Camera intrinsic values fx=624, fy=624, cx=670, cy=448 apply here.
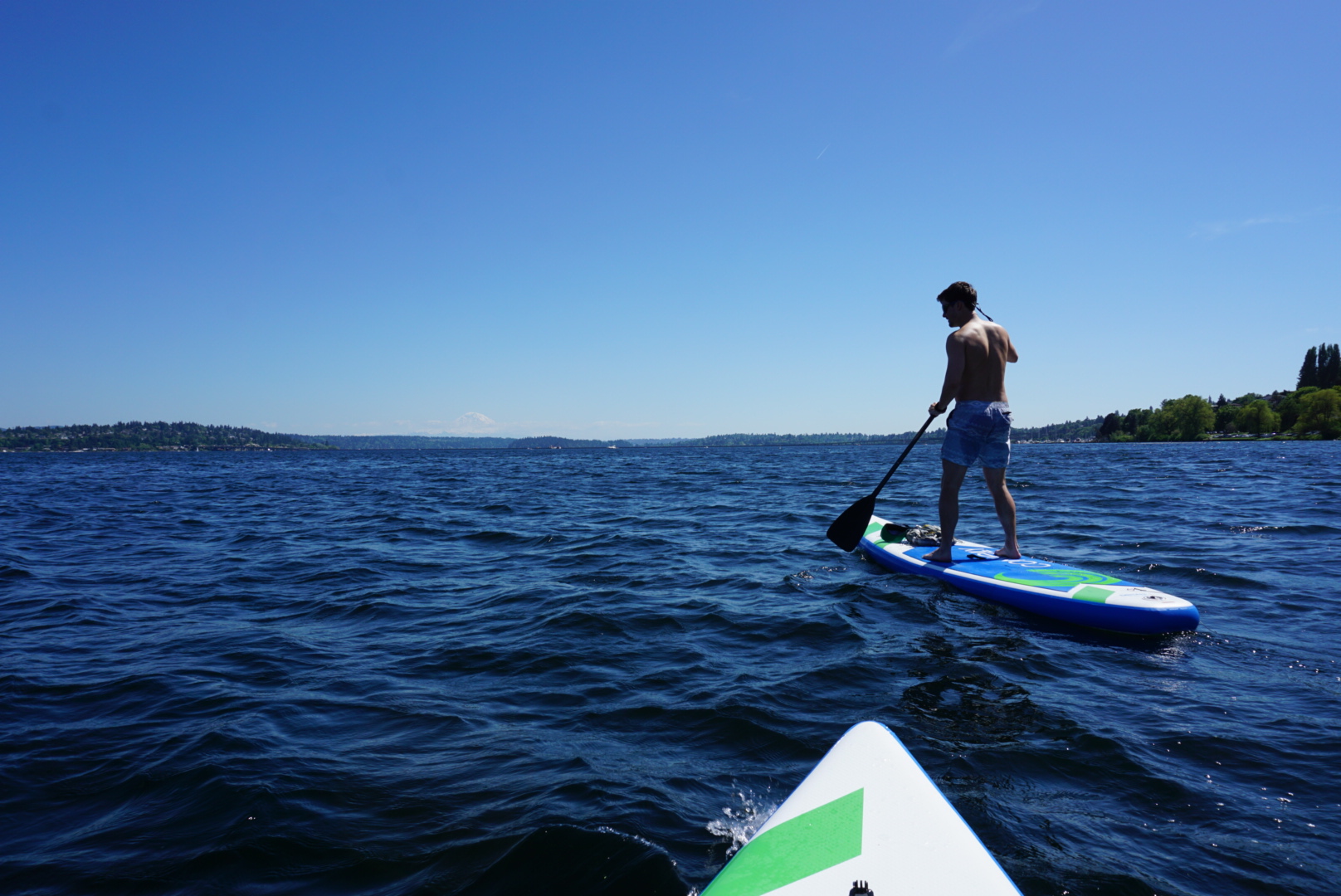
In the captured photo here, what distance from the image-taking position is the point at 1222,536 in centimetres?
901

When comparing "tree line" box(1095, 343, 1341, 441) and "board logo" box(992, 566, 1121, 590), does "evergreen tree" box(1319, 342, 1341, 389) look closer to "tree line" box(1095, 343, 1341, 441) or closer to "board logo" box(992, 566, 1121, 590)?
"tree line" box(1095, 343, 1341, 441)

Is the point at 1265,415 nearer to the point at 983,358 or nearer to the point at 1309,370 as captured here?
the point at 1309,370

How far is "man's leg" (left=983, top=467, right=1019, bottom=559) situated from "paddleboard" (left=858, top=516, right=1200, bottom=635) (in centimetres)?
13

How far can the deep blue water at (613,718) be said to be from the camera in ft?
8.01

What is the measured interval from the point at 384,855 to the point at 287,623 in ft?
13.7

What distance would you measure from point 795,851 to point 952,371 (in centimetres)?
538

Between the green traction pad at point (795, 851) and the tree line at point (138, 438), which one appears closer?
the green traction pad at point (795, 851)

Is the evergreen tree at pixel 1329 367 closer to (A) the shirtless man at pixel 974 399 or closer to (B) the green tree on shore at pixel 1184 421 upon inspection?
(B) the green tree on shore at pixel 1184 421

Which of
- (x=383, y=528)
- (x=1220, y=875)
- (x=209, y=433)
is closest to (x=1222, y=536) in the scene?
(x=1220, y=875)

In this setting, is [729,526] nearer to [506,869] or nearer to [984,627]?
[984,627]

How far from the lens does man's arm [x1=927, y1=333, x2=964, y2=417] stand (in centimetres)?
628

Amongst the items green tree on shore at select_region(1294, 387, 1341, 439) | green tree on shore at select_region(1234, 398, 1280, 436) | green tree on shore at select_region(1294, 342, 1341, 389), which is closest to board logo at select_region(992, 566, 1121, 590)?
green tree on shore at select_region(1294, 387, 1341, 439)

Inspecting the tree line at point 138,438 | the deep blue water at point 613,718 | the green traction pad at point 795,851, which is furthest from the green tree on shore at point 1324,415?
the tree line at point 138,438

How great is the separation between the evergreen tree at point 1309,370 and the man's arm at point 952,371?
134030mm
